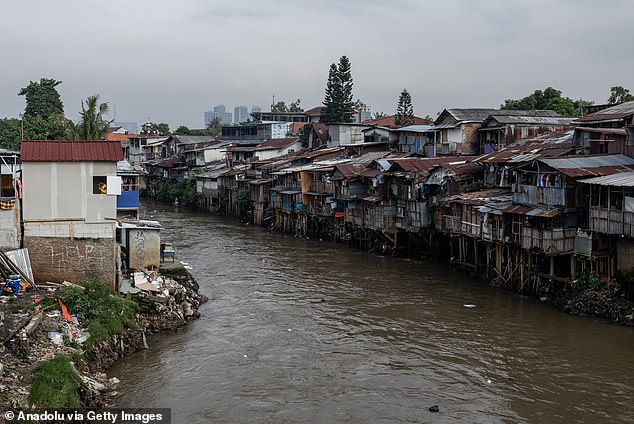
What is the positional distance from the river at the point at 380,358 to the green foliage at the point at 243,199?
24.9 m

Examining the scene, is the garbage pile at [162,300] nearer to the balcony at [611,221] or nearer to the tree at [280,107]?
the balcony at [611,221]

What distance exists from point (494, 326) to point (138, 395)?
12238mm

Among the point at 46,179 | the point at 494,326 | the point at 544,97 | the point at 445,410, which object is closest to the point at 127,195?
the point at 46,179

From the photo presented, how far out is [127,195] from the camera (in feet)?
96.0

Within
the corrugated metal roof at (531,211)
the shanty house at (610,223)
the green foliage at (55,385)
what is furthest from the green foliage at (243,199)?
the green foliage at (55,385)

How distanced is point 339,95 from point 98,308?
54945 millimetres

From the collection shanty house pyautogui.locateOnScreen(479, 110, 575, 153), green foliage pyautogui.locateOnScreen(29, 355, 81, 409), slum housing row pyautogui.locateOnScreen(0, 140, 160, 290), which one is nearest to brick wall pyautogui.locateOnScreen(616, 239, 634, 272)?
shanty house pyautogui.locateOnScreen(479, 110, 575, 153)

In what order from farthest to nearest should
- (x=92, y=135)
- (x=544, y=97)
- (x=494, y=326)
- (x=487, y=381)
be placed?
(x=544, y=97)
(x=92, y=135)
(x=494, y=326)
(x=487, y=381)

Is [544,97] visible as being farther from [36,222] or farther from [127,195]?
[36,222]

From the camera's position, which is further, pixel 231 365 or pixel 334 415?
pixel 231 365

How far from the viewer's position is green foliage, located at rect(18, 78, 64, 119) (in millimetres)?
56656

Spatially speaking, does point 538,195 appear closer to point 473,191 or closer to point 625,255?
point 625,255

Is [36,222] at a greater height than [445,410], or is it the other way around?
[36,222]

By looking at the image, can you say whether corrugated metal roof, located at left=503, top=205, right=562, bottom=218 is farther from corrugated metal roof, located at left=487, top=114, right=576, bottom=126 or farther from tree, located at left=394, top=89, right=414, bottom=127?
tree, located at left=394, top=89, right=414, bottom=127
